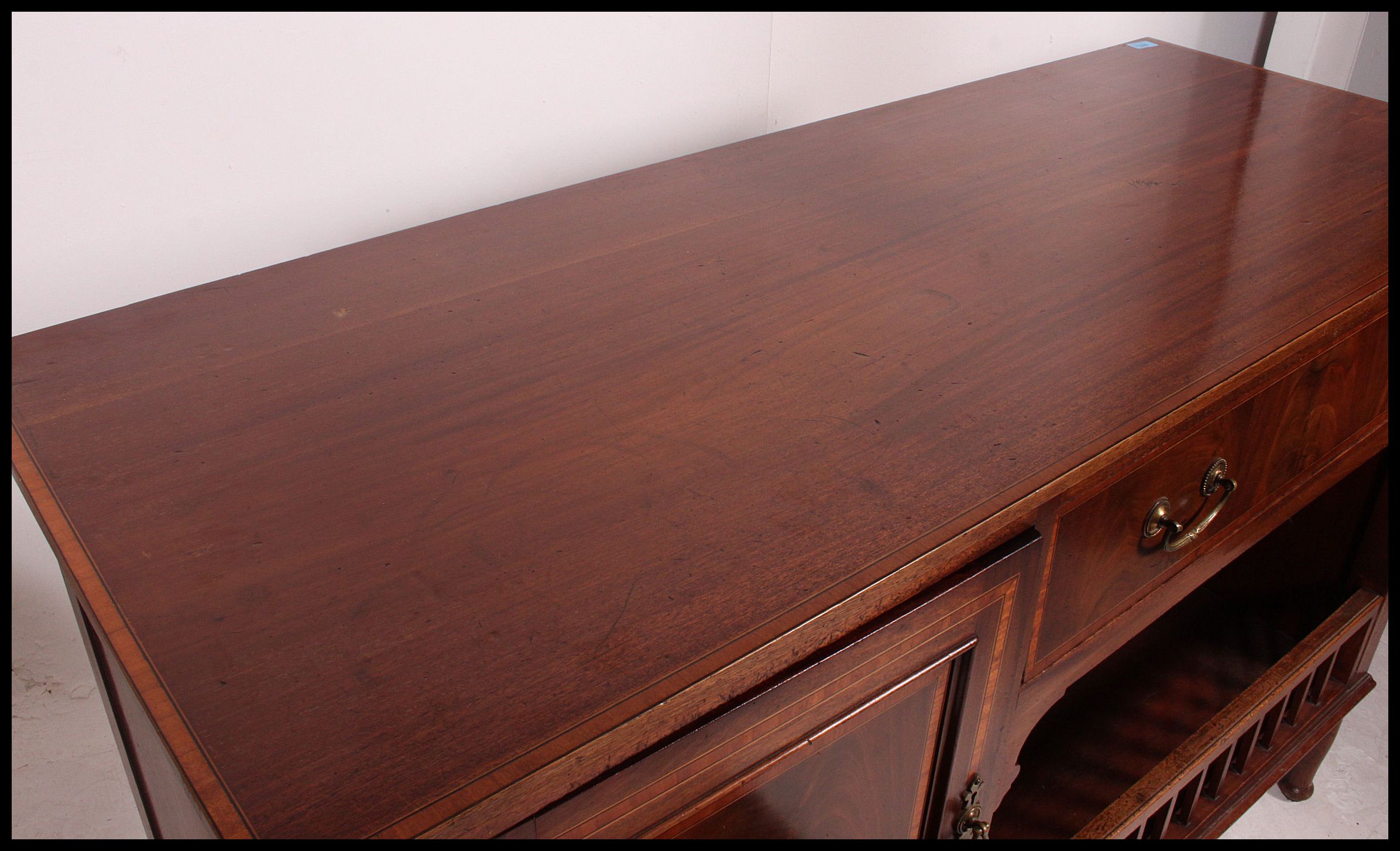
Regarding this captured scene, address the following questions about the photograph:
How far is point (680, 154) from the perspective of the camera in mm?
1114

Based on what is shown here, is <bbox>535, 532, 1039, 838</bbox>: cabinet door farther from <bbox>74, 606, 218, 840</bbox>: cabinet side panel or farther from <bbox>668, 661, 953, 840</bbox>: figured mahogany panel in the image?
<bbox>74, 606, 218, 840</bbox>: cabinet side panel

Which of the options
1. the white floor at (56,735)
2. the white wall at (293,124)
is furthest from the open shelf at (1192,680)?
the white floor at (56,735)

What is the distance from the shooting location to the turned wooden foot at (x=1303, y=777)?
1.27m

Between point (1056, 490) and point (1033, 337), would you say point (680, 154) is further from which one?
point (1056, 490)

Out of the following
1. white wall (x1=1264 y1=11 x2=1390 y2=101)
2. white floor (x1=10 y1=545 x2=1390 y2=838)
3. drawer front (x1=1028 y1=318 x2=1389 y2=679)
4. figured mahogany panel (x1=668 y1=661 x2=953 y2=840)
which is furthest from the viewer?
white wall (x1=1264 y1=11 x2=1390 y2=101)

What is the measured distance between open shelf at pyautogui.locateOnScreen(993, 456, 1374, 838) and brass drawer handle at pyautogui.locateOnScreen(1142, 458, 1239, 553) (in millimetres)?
278

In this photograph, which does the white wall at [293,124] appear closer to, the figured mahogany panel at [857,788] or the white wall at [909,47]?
the white wall at [909,47]

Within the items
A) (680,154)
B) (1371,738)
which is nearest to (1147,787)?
(1371,738)

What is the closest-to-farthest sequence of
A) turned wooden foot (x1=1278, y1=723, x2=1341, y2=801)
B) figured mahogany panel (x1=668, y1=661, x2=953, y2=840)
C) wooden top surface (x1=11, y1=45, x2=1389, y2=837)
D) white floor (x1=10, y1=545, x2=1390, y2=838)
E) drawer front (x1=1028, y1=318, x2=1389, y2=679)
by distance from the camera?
wooden top surface (x1=11, y1=45, x2=1389, y2=837)
figured mahogany panel (x1=668, y1=661, x2=953, y2=840)
drawer front (x1=1028, y1=318, x2=1389, y2=679)
white floor (x1=10, y1=545, x2=1390, y2=838)
turned wooden foot (x1=1278, y1=723, x2=1341, y2=801)

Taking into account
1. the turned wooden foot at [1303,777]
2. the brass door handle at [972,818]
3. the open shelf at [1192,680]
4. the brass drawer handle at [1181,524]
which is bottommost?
the turned wooden foot at [1303,777]

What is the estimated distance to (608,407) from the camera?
684 millimetres

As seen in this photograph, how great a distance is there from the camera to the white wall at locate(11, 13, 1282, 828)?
0.79 m

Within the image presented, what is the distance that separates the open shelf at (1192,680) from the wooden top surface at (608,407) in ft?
1.47

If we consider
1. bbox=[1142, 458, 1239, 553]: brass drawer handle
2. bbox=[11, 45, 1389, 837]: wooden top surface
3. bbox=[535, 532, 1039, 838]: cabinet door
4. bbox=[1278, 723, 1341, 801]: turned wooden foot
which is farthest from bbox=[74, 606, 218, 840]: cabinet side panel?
bbox=[1278, 723, 1341, 801]: turned wooden foot
